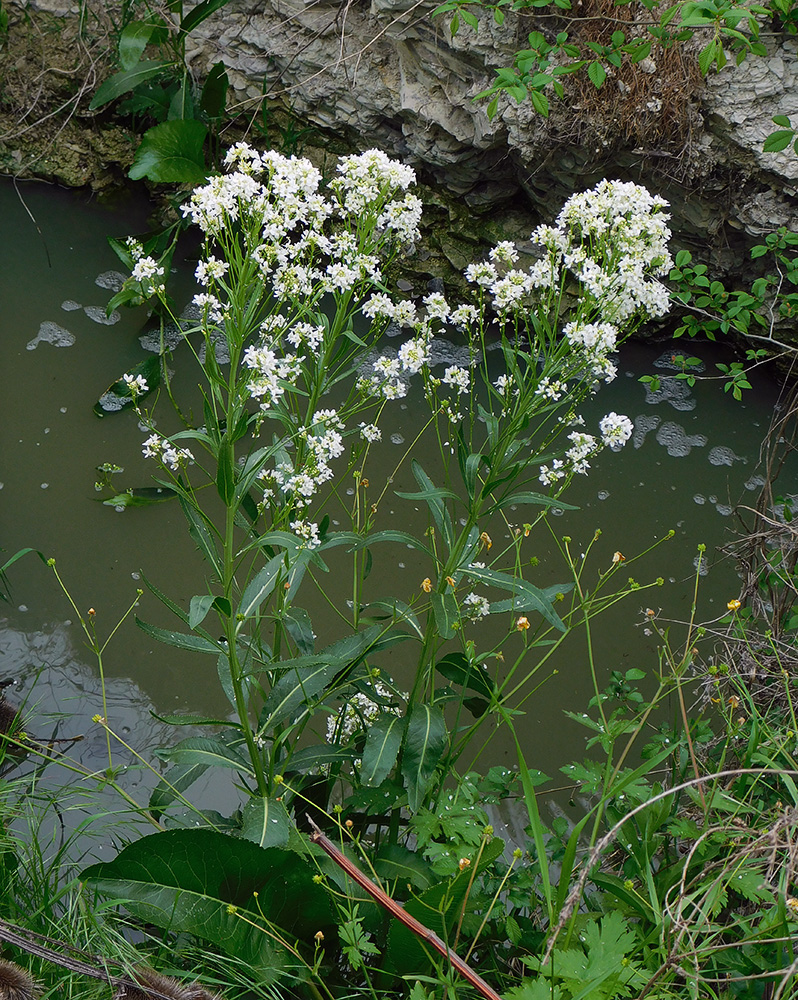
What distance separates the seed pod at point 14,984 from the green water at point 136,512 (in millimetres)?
1122

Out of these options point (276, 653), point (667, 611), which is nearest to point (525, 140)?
point (667, 611)

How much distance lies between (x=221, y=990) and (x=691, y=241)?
3.26 metres

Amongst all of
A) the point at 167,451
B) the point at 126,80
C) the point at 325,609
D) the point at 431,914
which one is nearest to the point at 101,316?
the point at 126,80

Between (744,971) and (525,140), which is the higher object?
(525,140)

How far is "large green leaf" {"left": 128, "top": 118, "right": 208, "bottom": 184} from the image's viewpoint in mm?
3365

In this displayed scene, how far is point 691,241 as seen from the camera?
358 centimetres

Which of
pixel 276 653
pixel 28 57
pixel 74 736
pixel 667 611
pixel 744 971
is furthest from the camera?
pixel 28 57

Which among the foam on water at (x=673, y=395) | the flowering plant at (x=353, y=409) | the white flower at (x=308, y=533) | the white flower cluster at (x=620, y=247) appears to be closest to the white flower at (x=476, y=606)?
the flowering plant at (x=353, y=409)

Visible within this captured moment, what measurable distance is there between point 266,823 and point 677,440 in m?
2.40

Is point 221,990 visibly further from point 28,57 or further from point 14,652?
point 28,57

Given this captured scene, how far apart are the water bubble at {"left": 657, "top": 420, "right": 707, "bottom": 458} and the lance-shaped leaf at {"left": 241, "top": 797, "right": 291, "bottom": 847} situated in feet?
7.46

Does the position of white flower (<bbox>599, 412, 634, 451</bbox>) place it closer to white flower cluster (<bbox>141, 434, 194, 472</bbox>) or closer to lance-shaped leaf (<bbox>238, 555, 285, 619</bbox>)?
lance-shaped leaf (<bbox>238, 555, 285, 619</bbox>)

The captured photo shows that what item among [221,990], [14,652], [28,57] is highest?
[28,57]

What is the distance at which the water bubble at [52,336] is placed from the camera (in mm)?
3266
